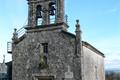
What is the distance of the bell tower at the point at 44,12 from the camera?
79.0ft

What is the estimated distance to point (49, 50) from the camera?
78.4 feet

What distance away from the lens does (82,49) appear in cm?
2280

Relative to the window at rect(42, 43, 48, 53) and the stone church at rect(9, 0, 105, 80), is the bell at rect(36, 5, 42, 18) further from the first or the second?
the window at rect(42, 43, 48, 53)

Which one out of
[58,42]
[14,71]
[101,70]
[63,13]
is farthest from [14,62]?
[101,70]

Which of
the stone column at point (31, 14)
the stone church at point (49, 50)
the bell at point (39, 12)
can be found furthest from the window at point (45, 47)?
the bell at point (39, 12)

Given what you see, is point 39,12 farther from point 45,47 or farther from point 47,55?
point 47,55

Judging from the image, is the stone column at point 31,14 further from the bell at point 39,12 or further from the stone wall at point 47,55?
the stone wall at point 47,55

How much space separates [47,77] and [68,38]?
419cm

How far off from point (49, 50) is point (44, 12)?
12.4 ft

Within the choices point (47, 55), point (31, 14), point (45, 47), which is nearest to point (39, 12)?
point (31, 14)

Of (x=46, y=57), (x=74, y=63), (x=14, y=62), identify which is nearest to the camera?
(x=74, y=63)

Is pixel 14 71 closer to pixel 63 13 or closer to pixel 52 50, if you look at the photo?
pixel 52 50

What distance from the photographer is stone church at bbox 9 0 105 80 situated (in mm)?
22719

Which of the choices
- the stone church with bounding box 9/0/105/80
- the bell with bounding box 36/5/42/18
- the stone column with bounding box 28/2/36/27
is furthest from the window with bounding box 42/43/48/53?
the bell with bounding box 36/5/42/18
